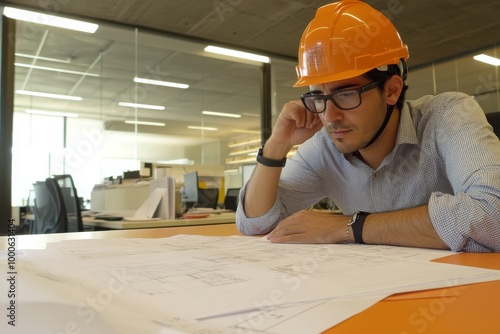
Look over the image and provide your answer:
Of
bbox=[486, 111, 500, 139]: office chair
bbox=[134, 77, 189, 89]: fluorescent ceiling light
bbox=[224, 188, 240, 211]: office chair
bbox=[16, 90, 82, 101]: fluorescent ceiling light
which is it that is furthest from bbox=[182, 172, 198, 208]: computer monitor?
bbox=[16, 90, 82, 101]: fluorescent ceiling light

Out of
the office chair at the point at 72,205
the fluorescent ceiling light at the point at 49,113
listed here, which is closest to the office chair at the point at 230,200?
the office chair at the point at 72,205

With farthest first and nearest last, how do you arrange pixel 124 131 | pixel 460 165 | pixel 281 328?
pixel 124 131 → pixel 460 165 → pixel 281 328

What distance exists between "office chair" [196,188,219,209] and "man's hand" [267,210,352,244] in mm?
3650

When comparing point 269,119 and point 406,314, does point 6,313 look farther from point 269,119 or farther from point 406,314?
point 269,119

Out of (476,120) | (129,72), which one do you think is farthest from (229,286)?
(129,72)

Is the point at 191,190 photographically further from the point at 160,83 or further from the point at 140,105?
the point at 140,105

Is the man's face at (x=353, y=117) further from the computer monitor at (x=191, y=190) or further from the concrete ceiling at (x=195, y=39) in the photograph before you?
the concrete ceiling at (x=195, y=39)

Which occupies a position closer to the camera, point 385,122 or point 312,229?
point 312,229

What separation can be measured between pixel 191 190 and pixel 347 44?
3.71 m

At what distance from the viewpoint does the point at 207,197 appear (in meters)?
4.86

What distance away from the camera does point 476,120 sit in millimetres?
1153

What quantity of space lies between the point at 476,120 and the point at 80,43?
616 centimetres

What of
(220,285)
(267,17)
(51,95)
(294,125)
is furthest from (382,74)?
(51,95)

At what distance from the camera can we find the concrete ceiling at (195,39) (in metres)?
5.25
